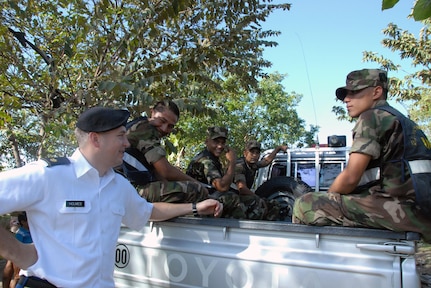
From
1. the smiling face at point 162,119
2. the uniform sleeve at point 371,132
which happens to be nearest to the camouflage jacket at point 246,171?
the smiling face at point 162,119

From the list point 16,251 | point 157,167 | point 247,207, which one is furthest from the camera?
point 247,207

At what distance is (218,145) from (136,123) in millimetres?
1377

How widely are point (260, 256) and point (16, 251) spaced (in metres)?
1.21

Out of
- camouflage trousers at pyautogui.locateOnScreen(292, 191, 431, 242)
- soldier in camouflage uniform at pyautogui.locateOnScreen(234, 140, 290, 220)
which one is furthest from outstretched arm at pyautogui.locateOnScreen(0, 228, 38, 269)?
soldier in camouflage uniform at pyautogui.locateOnScreen(234, 140, 290, 220)

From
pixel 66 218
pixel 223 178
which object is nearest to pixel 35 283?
pixel 66 218

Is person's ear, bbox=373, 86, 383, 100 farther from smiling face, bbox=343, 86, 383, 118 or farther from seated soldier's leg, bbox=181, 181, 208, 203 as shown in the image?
seated soldier's leg, bbox=181, 181, 208, 203

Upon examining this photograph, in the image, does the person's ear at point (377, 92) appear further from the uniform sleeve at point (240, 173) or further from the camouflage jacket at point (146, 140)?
the uniform sleeve at point (240, 173)

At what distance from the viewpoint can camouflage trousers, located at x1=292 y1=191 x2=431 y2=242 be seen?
2010 mm

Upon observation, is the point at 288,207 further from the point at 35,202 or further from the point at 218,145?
the point at 35,202

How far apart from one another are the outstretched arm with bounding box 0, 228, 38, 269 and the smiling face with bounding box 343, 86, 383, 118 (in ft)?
6.71

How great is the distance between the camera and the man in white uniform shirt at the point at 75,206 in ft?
5.50

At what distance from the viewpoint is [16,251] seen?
5.33 feet

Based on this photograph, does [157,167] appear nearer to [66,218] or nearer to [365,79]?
[66,218]

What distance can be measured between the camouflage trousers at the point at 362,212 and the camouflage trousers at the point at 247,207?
3.25 ft
